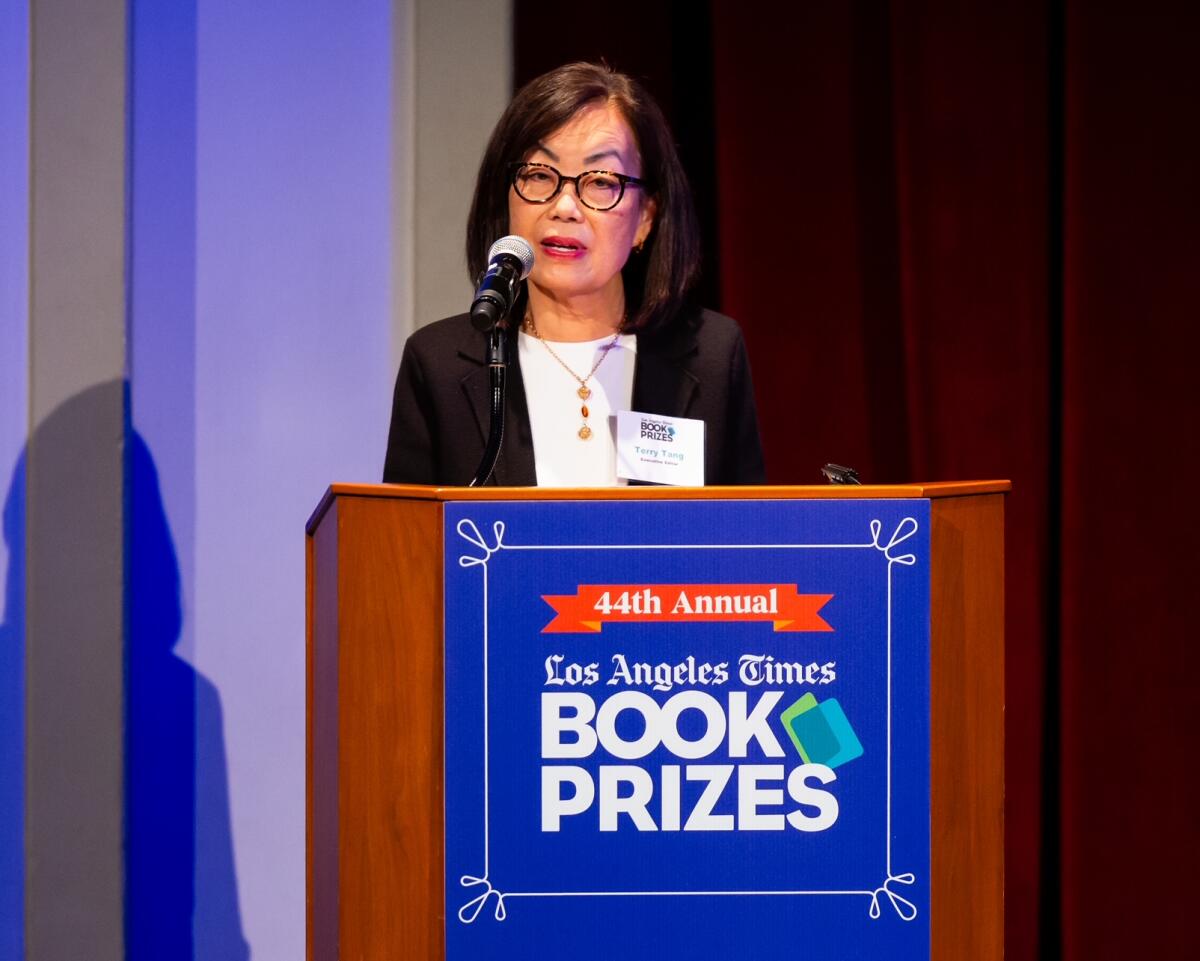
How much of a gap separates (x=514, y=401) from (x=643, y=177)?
39 cm

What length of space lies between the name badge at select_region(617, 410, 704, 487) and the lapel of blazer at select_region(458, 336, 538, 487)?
0.18m

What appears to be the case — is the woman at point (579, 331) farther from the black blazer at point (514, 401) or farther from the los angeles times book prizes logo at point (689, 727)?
the los angeles times book prizes logo at point (689, 727)

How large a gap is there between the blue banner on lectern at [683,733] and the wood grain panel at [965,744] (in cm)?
2

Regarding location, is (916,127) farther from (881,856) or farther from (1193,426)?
(881,856)

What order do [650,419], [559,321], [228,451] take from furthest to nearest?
1. [228,451]
2. [559,321]
3. [650,419]

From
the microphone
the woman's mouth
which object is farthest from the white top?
the microphone

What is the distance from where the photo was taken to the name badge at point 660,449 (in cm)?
167

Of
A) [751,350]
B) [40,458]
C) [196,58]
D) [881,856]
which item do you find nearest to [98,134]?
[196,58]

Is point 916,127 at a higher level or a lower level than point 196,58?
lower

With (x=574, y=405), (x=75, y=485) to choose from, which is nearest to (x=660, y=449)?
(x=574, y=405)

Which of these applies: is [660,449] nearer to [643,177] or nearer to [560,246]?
[560,246]

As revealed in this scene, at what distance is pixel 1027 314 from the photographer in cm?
258

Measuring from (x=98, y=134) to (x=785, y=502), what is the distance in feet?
6.28

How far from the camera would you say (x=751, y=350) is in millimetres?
2639
